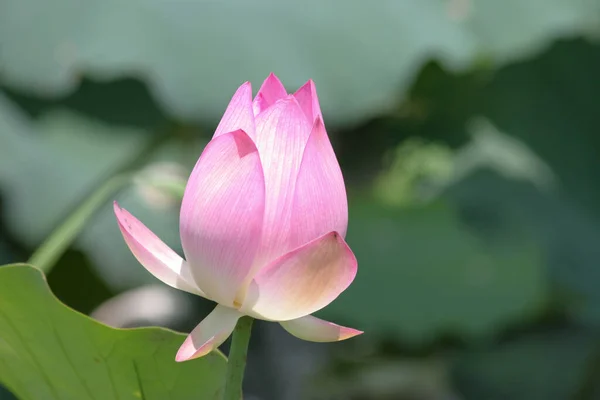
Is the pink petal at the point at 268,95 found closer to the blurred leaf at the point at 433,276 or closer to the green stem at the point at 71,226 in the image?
the green stem at the point at 71,226

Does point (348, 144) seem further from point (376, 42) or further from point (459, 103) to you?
point (376, 42)

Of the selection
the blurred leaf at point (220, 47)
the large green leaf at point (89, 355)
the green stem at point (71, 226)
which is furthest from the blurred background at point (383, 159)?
the large green leaf at point (89, 355)

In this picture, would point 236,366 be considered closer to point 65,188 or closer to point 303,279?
point 303,279

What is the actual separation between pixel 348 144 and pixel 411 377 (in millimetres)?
476

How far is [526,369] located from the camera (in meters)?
1.59

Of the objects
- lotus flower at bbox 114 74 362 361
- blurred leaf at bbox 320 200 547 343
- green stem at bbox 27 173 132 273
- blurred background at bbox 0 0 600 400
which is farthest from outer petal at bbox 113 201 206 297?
blurred leaf at bbox 320 200 547 343

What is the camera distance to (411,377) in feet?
5.25

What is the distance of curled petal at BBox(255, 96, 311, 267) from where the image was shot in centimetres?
27

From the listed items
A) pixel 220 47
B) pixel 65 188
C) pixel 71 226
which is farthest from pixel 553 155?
pixel 71 226

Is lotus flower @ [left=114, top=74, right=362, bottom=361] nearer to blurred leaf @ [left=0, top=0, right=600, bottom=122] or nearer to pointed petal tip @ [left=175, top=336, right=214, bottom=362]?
pointed petal tip @ [left=175, top=336, right=214, bottom=362]

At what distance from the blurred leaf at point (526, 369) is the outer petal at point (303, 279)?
134 cm

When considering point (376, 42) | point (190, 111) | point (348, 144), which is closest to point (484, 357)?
point (348, 144)

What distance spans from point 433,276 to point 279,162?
1301 mm

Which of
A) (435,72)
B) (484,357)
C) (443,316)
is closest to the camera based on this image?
(443,316)
